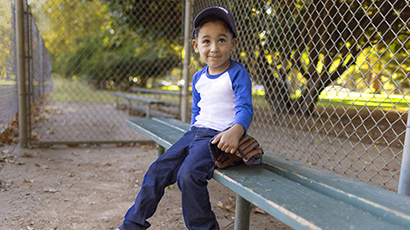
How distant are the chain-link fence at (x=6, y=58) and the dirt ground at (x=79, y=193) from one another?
2.54 ft

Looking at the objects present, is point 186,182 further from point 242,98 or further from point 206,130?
point 242,98

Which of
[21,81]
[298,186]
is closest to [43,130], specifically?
[21,81]

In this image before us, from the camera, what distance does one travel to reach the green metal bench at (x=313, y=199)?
105 centimetres

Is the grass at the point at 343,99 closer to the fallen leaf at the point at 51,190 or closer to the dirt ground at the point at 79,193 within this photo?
the dirt ground at the point at 79,193

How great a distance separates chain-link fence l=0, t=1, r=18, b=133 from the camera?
3926 millimetres

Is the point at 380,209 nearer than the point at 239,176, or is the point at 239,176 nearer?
the point at 380,209

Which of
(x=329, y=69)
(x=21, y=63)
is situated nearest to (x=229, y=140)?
(x=21, y=63)

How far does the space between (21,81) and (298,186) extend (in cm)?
412

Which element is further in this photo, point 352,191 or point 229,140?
point 229,140

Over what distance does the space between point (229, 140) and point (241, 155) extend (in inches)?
4.8

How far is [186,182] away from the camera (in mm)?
1658

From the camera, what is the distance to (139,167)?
3.69 meters

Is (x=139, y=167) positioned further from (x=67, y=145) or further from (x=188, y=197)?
(x=188, y=197)

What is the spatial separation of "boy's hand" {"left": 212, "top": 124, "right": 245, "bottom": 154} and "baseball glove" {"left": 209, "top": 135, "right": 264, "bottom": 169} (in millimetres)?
47
